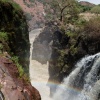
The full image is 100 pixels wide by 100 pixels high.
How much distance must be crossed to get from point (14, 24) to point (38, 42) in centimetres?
3484

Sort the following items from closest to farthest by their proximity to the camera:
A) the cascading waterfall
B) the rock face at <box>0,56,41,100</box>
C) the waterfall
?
the rock face at <box>0,56,41,100</box> < the cascading waterfall < the waterfall

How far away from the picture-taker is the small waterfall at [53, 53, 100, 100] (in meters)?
28.7

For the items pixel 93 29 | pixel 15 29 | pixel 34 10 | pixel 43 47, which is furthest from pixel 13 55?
pixel 34 10

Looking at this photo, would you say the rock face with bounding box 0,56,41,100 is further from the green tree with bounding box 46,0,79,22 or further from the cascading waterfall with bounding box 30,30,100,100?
the green tree with bounding box 46,0,79,22

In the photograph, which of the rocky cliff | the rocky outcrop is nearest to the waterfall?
the rocky outcrop

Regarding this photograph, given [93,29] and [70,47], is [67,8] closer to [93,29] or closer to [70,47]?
[70,47]

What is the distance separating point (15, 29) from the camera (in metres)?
24.4

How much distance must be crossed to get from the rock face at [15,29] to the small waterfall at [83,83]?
313 inches

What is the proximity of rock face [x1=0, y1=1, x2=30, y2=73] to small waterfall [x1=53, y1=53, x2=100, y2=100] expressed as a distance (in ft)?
26.1

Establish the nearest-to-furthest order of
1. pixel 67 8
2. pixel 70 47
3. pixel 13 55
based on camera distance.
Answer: pixel 13 55, pixel 70 47, pixel 67 8

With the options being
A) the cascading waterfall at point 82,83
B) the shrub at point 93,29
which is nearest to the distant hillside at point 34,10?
the cascading waterfall at point 82,83

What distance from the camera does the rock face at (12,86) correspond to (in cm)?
911

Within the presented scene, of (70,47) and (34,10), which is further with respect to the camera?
(34,10)

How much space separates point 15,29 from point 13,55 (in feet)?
16.0
